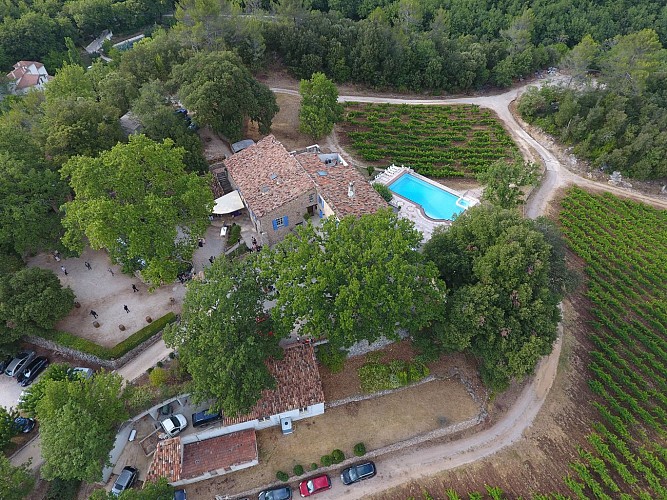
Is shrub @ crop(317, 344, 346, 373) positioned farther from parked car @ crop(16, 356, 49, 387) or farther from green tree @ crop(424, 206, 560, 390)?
parked car @ crop(16, 356, 49, 387)

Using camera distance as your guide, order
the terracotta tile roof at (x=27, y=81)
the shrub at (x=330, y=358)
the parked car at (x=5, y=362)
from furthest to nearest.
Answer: the terracotta tile roof at (x=27, y=81), the parked car at (x=5, y=362), the shrub at (x=330, y=358)

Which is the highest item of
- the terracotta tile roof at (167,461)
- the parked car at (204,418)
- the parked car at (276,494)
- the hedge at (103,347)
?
the hedge at (103,347)

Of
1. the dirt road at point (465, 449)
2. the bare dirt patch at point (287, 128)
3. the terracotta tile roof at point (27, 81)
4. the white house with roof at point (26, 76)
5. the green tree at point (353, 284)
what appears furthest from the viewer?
the terracotta tile roof at point (27, 81)

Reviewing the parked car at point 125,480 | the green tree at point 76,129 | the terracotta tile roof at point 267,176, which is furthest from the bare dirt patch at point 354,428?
the green tree at point 76,129

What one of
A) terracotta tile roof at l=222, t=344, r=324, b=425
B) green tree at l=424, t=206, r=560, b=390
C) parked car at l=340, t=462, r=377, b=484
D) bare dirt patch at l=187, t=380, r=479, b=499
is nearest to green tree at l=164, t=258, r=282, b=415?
terracotta tile roof at l=222, t=344, r=324, b=425

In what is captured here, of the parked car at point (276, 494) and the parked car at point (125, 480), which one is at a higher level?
the parked car at point (125, 480)

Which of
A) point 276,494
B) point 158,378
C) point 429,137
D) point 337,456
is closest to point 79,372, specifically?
point 158,378

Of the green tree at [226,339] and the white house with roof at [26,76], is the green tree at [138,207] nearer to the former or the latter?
the green tree at [226,339]
